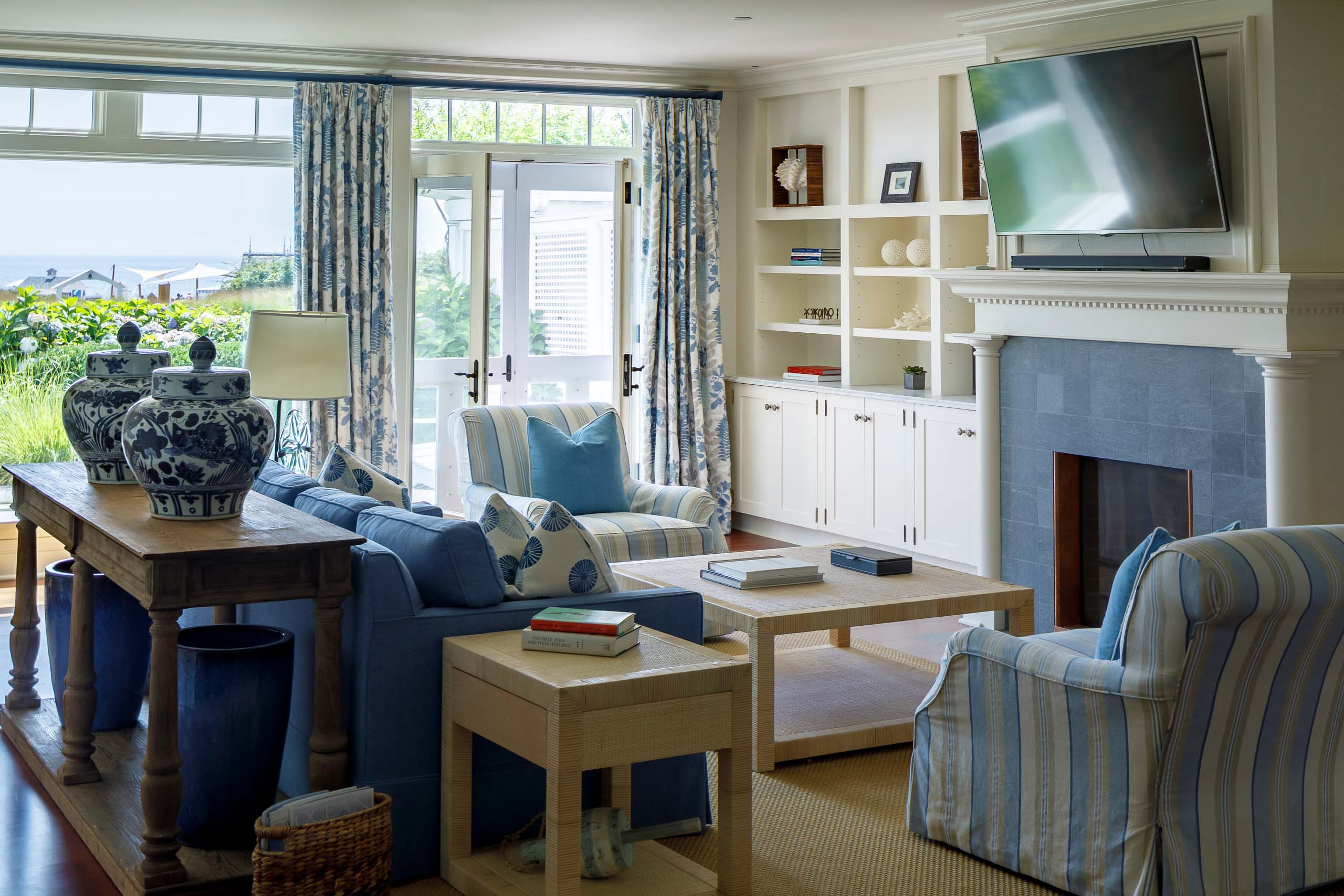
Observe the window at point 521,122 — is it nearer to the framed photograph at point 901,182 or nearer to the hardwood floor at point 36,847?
the framed photograph at point 901,182

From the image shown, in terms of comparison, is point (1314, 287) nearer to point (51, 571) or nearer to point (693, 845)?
point (693, 845)

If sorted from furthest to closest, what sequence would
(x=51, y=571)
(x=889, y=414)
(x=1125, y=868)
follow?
(x=889, y=414)
(x=51, y=571)
(x=1125, y=868)

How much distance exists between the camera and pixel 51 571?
13.8ft

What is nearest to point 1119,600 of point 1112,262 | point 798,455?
point 1112,262

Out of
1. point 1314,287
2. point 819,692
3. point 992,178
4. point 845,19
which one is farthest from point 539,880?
point 845,19

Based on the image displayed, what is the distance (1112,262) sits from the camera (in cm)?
518

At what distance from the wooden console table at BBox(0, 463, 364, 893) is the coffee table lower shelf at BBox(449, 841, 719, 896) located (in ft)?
1.25

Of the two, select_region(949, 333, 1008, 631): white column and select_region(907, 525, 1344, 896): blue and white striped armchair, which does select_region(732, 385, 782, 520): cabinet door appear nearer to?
select_region(949, 333, 1008, 631): white column

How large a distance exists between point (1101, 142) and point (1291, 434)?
4.30ft

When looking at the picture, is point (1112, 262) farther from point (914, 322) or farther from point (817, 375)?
point (817, 375)

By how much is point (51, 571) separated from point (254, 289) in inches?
116

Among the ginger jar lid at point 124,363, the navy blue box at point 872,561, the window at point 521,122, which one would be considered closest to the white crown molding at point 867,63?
the window at point 521,122

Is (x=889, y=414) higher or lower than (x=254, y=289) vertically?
lower

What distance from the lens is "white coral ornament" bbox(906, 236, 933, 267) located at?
689 centimetres
